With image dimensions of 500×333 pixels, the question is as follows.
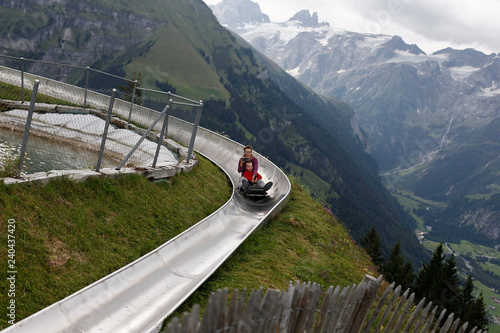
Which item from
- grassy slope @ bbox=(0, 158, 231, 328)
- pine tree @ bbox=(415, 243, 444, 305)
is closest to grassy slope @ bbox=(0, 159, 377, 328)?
grassy slope @ bbox=(0, 158, 231, 328)

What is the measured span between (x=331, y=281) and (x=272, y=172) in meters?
10.3

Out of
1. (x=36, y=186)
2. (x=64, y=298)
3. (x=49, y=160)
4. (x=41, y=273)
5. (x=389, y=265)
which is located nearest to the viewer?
(x=64, y=298)

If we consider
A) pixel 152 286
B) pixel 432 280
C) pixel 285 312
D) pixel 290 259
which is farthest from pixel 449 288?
pixel 285 312

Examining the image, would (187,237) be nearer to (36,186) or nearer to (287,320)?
(36,186)

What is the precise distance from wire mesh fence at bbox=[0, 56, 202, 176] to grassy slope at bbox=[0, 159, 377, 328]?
117cm

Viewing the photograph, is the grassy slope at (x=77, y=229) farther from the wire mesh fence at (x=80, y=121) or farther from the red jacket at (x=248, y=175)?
the red jacket at (x=248, y=175)

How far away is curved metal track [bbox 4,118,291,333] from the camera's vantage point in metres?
5.98

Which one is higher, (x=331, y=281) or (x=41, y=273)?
(x=41, y=273)

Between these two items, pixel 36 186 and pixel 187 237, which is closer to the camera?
pixel 36 186

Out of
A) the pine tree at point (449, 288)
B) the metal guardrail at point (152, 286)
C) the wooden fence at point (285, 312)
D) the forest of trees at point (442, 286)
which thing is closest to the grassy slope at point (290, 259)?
the metal guardrail at point (152, 286)

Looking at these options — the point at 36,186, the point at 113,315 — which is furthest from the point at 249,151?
the point at 113,315

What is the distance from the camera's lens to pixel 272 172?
20.4 meters

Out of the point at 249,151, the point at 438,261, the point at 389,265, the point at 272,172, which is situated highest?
the point at 249,151

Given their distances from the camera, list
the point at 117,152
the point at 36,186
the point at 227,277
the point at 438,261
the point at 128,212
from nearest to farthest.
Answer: the point at 36,186 → the point at 227,277 → the point at 128,212 → the point at 117,152 → the point at 438,261
